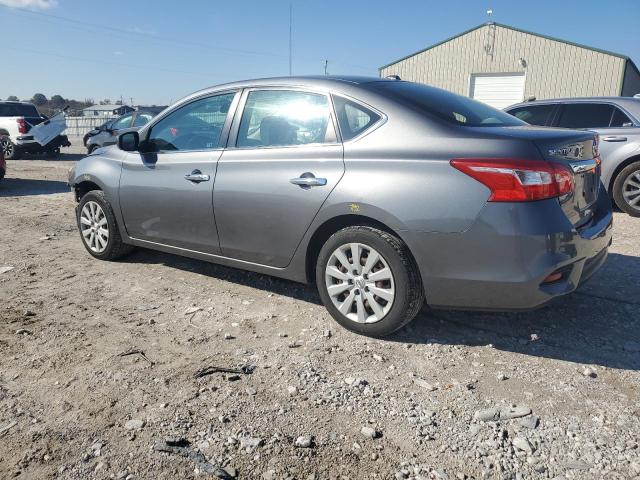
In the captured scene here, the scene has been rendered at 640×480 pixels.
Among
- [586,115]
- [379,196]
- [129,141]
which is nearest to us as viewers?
[379,196]

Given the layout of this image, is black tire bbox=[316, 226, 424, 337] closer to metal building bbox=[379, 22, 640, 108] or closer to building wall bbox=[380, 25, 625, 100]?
metal building bbox=[379, 22, 640, 108]

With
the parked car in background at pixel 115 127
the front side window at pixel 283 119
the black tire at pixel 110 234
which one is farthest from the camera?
the parked car in background at pixel 115 127

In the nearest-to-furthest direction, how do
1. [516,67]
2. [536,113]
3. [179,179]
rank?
[179,179]
[536,113]
[516,67]

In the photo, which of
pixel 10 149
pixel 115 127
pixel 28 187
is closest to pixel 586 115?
pixel 28 187

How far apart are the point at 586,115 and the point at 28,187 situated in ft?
34.0

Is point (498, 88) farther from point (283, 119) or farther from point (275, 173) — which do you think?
point (275, 173)

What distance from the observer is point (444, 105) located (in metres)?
3.58

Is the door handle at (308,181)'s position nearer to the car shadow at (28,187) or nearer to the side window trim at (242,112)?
the side window trim at (242,112)

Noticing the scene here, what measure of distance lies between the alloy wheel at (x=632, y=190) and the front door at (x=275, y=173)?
218 inches

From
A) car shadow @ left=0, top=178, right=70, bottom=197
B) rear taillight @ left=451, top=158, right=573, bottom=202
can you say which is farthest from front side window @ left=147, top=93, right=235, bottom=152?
car shadow @ left=0, top=178, right=70, bottom=197

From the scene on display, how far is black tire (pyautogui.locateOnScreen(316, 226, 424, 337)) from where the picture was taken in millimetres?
3219

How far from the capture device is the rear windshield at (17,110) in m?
16.5

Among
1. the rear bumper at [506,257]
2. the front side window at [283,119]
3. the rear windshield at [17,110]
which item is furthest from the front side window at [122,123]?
the rear bumper at [506,257]

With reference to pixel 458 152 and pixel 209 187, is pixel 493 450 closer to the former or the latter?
pixel 458 152
